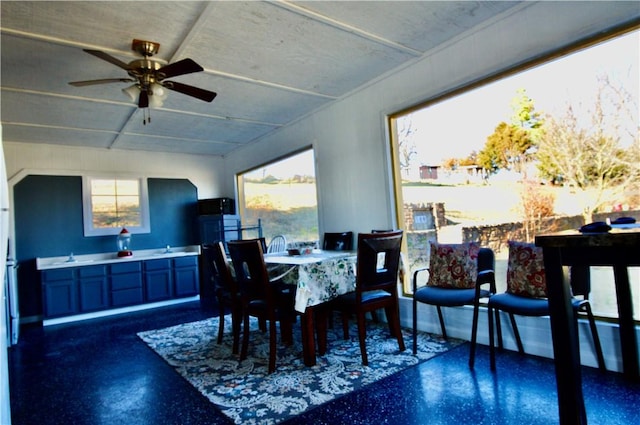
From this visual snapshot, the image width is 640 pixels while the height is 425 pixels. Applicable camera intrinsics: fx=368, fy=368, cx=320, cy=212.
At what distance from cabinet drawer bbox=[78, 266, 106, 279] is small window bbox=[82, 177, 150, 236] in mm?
787

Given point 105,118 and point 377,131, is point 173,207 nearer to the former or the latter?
point 105,118

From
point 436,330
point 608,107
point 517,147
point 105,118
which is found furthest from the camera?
point 105,118

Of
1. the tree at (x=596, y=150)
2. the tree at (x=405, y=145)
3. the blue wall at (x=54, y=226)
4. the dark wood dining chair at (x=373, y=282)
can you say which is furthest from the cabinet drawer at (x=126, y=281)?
the tree at (x=596, y=150)

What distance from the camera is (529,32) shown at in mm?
2672

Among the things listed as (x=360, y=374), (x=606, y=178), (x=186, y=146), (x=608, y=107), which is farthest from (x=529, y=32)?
(x=186, y=146)

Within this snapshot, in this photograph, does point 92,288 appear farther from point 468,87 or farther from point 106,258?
point 468,87

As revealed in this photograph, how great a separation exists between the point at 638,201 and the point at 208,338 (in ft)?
12.0

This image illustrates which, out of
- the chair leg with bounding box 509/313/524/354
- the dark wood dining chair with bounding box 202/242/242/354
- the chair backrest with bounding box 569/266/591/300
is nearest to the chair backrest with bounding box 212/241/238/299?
the dark wood dining chair with bounding box 202/242/242/354

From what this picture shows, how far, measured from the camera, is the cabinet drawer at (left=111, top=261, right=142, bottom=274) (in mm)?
5289

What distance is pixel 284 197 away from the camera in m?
5.77

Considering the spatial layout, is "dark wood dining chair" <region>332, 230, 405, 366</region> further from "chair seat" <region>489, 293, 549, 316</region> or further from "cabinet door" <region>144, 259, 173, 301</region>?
"cabinet door" <region>144, 259, 173, 301</region>

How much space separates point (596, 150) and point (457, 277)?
1.30 m

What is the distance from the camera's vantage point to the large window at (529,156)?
2.40 m

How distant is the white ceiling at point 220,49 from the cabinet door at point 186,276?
224cm
